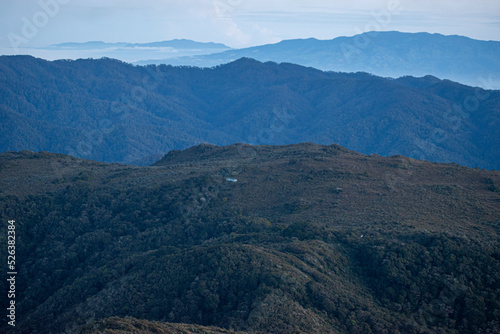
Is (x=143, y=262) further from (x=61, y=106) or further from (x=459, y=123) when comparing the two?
(x=61, y=106)
